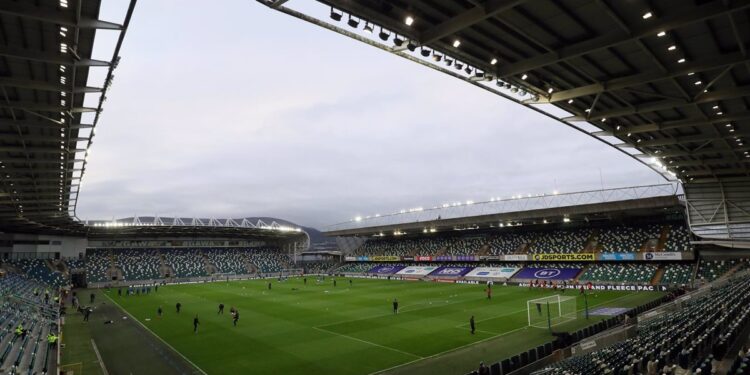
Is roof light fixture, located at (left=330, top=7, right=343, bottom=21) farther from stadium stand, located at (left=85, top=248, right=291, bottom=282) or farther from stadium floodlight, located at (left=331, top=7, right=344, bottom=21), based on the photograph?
stadium stand, located at (left=85, top=248, right=291, bottom=282)

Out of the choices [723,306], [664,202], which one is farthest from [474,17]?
[664,202]

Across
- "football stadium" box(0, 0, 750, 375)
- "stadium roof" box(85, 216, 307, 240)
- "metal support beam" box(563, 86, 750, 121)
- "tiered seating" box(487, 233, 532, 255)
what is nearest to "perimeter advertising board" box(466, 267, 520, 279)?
"football stadium" box(0, 0, 750, 375)

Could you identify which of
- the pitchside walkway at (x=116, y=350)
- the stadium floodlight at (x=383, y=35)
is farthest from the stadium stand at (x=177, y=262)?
the stadium floodlight at (x=383, y=35)

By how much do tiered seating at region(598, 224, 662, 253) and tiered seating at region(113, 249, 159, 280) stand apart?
74.2 metres

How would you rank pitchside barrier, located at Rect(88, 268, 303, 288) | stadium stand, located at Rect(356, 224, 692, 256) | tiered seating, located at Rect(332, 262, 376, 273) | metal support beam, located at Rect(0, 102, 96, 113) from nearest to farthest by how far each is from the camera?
metal support beam, located at Rect(0, 102, 96, 113) → stadium stand, located at Rect(356, 224, 692, 256) → pitchside barrier, located at Rect(88, 268, 303, 288) → tiered seating, located at Rect(332, 262, 376, 273)

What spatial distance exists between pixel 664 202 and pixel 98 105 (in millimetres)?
54073

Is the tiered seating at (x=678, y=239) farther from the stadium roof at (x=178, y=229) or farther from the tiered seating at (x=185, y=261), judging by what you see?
the tiered seating at (x=185, y=261)

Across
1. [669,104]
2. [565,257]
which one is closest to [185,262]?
[565,257]

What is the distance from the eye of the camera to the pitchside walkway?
64.7 feet

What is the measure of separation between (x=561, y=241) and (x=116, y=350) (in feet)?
187

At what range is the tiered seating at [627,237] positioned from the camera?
5204 centimetres

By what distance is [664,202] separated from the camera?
46562 mm

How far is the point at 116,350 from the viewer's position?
77.4 ft

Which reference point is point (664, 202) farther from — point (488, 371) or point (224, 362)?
point (224, 362)
